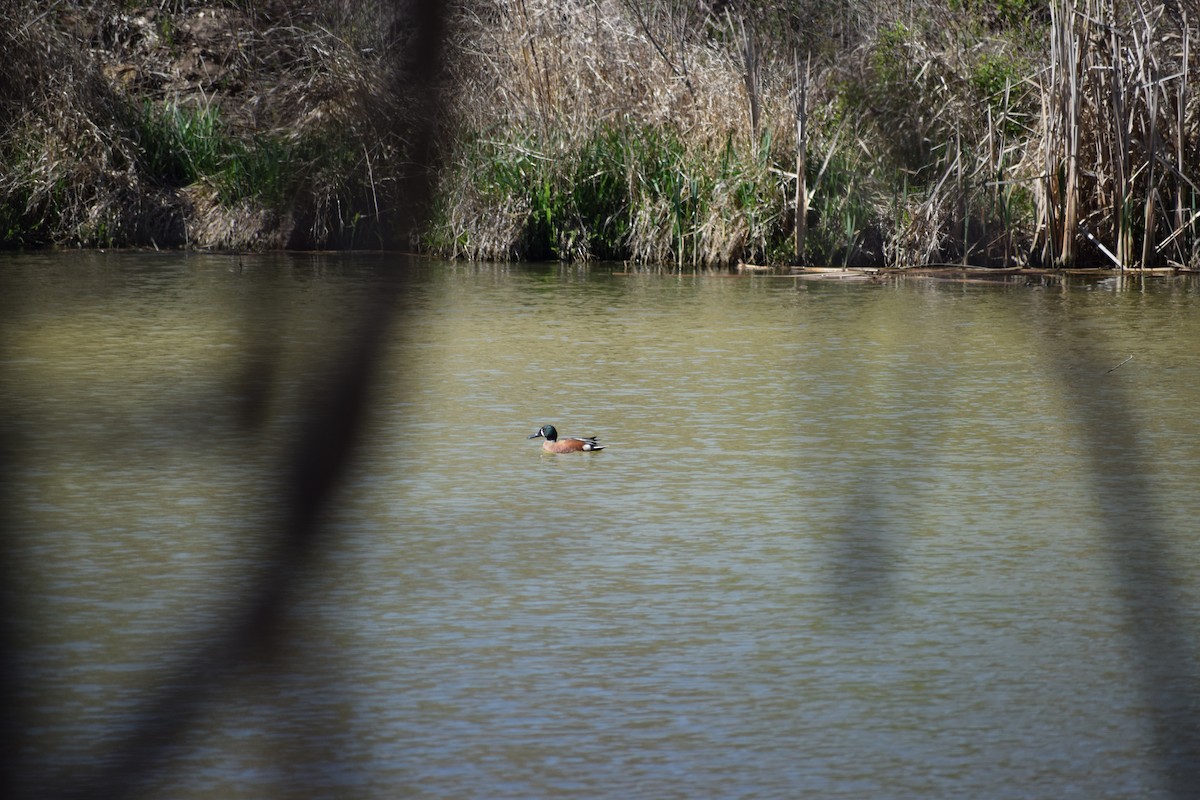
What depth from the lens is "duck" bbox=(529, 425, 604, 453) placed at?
12.7 feet

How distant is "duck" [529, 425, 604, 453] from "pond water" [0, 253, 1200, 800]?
0.06 meters

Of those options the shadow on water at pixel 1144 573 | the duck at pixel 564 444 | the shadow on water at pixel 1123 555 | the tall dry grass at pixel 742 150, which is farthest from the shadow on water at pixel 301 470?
the tall dry grass at pixel 742 150

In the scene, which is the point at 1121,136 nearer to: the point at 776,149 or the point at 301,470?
the point at 776,149

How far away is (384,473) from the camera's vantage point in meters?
3.61

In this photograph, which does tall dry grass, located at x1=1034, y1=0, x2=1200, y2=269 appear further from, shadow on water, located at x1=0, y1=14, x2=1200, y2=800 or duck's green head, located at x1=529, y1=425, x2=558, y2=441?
duck's green head, located at x1=529, y1=425, x2=558, y2=441

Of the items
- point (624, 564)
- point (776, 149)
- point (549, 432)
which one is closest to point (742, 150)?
point (776, 149)

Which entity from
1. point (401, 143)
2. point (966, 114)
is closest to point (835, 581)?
point (401, 143)

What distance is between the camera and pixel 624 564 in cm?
299

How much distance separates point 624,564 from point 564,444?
36.0 inches

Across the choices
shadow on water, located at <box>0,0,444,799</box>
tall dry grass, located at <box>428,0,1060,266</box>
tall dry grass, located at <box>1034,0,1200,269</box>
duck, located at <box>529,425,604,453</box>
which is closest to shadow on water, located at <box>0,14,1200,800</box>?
shadow on water, located at <box>0,0,444,799</box>

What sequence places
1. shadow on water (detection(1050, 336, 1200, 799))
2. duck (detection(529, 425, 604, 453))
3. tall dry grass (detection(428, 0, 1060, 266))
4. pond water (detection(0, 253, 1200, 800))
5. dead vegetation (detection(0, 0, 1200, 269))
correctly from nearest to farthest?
pond water (detection(0, 253, 1200, 800)), shadow on water (detection(1050, 336, 1200, 799)), duck (detection(529, 425, 604, 453)), dead vegetation (detection(0, 0, 1200, 269)), tall dry grass (detection(428, 0, 1060, 266))

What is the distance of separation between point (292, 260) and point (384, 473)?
4.92m

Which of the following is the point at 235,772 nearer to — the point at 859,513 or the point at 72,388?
the point at 859,513

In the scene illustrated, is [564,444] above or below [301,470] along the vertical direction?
below
